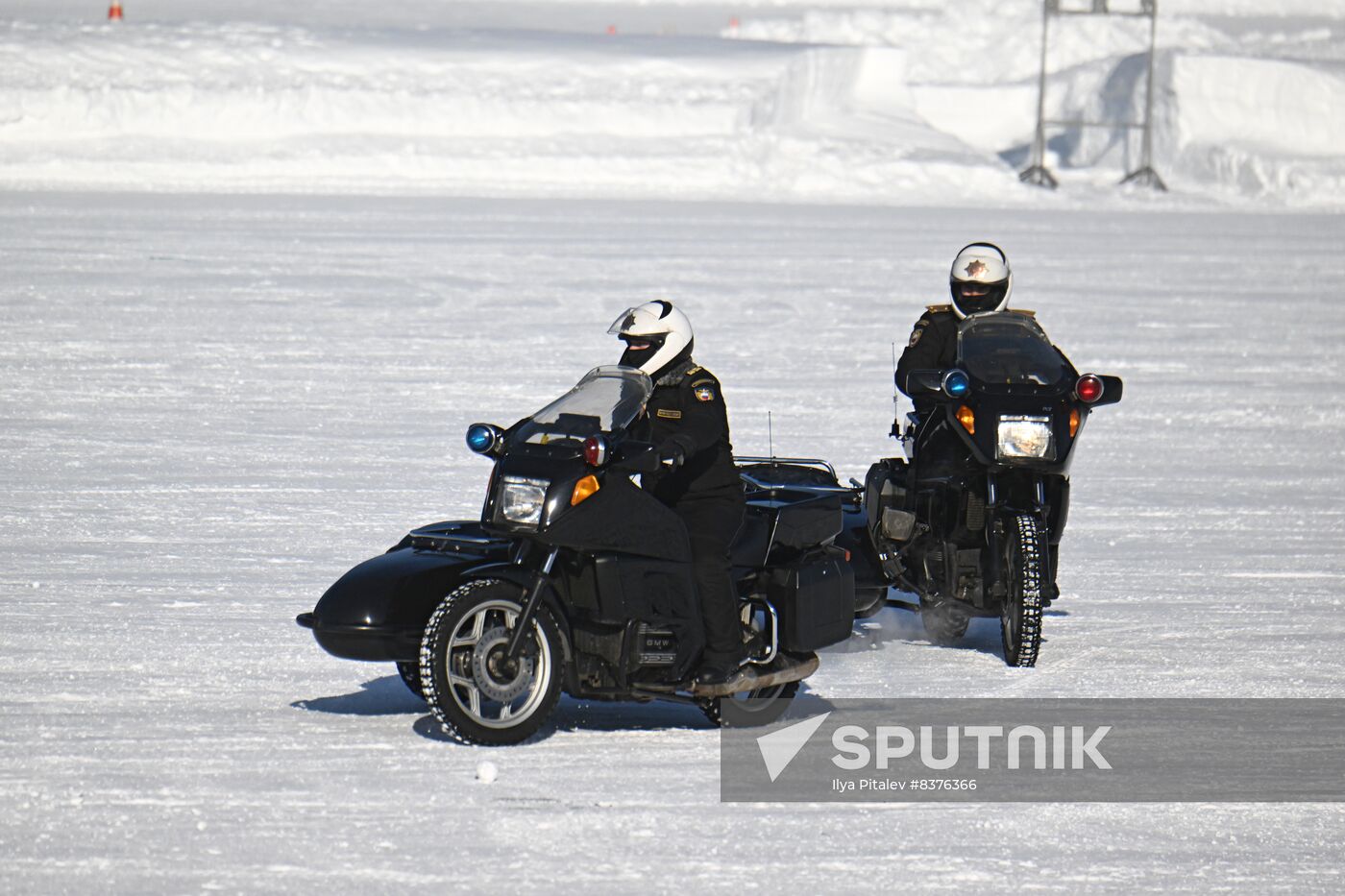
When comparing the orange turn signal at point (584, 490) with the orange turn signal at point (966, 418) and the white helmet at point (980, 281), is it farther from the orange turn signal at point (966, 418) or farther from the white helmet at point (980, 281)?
the white helmet at point (980, 281)

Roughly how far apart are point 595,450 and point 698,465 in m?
0.65

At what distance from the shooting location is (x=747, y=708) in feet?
23.6

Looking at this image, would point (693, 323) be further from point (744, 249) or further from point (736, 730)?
point (736, 730)

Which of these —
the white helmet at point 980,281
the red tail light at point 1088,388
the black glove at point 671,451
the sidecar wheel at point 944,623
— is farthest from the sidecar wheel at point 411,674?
the white helmet at point 980,281

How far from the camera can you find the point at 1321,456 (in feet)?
46.6

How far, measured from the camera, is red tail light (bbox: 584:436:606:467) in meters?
6.30

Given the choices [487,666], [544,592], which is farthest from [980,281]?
[487,666]

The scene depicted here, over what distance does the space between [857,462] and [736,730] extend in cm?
620

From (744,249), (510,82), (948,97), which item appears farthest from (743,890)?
(948,97)

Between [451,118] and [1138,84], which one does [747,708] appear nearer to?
[451,118]

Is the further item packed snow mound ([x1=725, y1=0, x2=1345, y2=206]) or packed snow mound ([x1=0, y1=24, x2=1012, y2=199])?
packed snow mound ([x1=725, y1=0, x2=1345, y2=206])

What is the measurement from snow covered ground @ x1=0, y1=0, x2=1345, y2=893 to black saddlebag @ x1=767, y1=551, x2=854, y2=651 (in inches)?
18.5

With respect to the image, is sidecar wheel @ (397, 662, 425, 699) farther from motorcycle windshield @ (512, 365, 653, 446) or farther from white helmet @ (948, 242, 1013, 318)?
white helmet @ (948, 242, 1013, 318)

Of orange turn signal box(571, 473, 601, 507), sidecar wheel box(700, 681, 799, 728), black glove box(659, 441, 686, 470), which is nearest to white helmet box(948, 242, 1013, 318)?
sidecar wheel box(700, 681, 799, 728)
